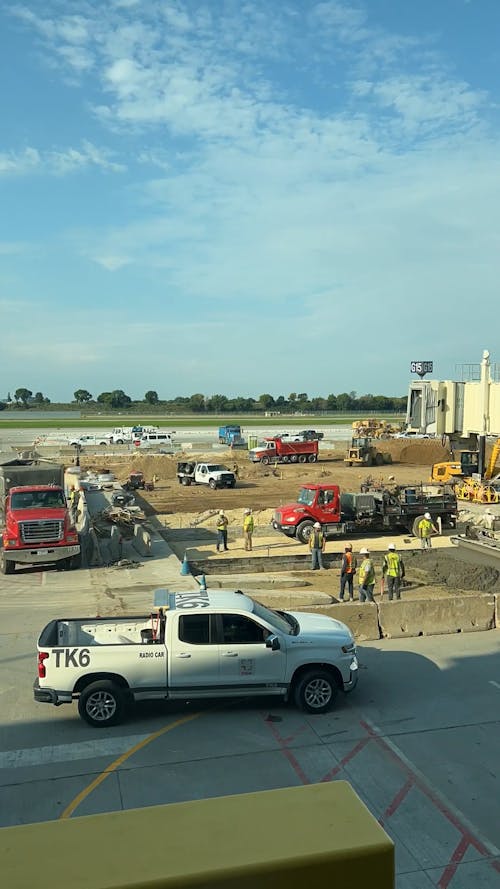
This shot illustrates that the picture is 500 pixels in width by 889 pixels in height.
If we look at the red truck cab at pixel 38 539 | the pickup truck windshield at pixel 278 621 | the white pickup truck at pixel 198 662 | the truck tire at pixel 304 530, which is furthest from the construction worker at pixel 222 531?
the white pickup truck at pixel 198 662

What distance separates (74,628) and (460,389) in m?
32.0

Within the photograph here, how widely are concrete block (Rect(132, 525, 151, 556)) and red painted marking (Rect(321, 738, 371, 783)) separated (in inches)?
570

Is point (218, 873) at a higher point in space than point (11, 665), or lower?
higher

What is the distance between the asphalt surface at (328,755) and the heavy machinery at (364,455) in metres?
46.2

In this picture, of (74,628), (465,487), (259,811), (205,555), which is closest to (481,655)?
(74,628)

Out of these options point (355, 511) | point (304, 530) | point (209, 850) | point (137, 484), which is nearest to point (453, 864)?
point (209, 850)

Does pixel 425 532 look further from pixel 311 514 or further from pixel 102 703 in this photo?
pixel 102 703

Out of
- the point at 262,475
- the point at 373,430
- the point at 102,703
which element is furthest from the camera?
the point at 373,430

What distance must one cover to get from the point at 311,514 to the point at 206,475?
20906 mm

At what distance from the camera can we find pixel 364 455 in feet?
195

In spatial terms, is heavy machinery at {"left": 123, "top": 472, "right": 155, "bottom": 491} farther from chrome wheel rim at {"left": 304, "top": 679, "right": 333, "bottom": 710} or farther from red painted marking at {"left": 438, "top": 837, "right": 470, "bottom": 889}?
red painted marking at {"left": 438, "top": 837, "right": 470, "bottom": 889}

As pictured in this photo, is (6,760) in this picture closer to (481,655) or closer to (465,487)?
(481,655)

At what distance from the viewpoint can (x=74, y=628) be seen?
10898 millimetres

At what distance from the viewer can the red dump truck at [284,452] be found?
193 feet
